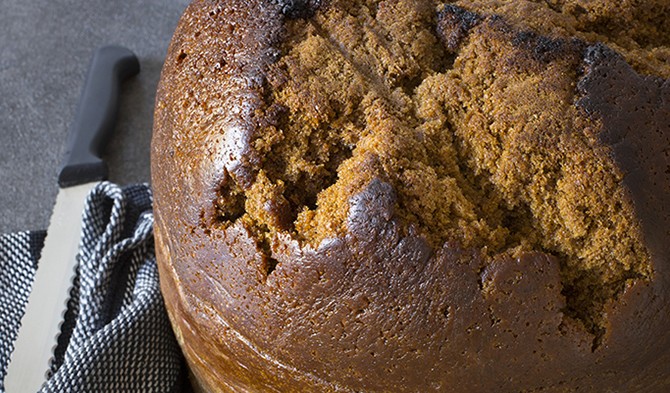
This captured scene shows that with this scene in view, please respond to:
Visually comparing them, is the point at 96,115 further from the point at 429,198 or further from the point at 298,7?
the point at 429,198

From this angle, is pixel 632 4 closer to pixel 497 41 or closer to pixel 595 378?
pixel 497 41

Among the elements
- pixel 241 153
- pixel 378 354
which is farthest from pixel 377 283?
pixel 241 153

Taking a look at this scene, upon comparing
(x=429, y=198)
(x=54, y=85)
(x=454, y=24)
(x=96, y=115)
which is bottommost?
(x=54, y=85)

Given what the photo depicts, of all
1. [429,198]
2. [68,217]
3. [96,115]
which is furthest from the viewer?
[96,115]

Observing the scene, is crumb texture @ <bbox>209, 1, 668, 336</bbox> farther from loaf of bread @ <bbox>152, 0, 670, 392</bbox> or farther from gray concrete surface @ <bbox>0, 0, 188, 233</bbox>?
gray concrete surface @ <bbox>0, 0, 188, 233</bbox>

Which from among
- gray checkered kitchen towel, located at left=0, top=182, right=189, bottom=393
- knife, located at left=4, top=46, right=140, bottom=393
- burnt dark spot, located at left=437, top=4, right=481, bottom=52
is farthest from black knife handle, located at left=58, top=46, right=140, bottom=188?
burnt dark spot, located at left=437, top=4, right=481, bottom=52

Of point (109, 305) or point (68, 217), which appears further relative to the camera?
point (68, 217)

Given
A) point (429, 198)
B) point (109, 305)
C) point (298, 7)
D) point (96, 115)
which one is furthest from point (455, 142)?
point (96, 115)

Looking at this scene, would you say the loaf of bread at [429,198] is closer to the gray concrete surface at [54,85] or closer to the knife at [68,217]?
the knife at [68,217]
